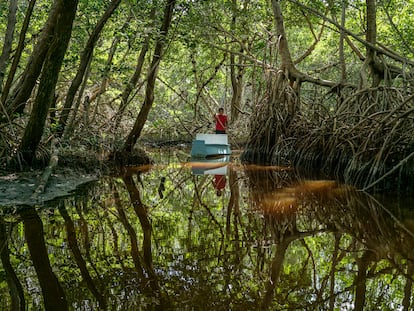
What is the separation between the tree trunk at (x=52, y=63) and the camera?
17.1 ft

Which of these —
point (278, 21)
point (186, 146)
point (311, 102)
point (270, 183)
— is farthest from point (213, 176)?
point (186, 146)

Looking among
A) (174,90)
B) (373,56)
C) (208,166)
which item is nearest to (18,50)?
(174,90)

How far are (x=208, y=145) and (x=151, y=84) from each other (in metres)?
3.00

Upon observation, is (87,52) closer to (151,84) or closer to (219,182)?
(151,84)

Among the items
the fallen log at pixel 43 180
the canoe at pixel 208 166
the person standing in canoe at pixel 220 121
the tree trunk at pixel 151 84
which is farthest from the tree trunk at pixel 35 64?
the person standing in canoe at pixel 220 121

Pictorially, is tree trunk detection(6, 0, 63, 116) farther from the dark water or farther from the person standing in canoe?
the person standing in canoe

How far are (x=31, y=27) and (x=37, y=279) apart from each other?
354 inches

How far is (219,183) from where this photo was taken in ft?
22.3

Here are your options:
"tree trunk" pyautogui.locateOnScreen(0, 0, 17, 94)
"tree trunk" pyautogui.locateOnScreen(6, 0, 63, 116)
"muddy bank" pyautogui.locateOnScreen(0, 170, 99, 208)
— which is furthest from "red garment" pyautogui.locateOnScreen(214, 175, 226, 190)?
"tree trunk" pyautogui.locateOnScreen(0, 0, 17, 94)

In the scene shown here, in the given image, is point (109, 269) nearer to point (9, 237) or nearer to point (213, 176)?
point (9, 237)

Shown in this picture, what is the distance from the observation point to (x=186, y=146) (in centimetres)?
1673

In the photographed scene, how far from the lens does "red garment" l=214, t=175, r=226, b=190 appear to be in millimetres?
6446

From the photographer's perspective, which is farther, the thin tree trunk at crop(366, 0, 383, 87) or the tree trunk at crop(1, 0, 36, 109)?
the thin tree trunk at crop(366, 0, 383, 87)

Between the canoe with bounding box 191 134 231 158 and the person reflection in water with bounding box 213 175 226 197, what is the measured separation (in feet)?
11.9
